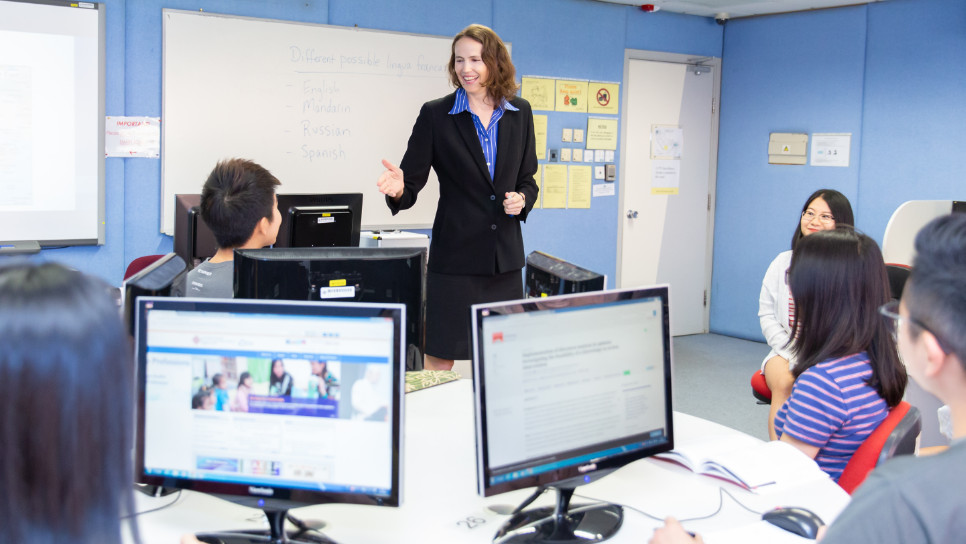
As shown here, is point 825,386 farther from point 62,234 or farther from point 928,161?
point 928,161

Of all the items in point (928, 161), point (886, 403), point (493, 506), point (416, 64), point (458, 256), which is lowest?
point (493, 506)

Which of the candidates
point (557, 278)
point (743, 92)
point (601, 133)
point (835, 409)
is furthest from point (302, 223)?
point (743, 92)

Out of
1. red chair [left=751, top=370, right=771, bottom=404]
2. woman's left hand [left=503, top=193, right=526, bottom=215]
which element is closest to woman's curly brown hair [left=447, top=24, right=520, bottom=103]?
woman's left hand [left=503, top=193, right=526, bottom=215]

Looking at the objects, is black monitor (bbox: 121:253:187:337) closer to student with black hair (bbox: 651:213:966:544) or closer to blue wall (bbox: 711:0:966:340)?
student with black hair (bbox: 651:213:966:544)

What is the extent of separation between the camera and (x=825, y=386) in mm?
1831

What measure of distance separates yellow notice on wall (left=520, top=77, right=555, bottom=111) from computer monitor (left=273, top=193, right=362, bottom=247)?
266 centimetres

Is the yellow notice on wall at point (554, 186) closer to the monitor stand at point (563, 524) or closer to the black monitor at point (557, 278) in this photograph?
the black monitor at point (557, 278)

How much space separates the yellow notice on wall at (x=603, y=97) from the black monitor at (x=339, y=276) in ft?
12.8

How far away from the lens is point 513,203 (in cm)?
291

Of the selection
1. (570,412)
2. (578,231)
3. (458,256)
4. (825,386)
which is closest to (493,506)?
(570,412)

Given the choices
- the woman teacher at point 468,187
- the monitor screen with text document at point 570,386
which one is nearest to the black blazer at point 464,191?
the woman teacher at point 468,187

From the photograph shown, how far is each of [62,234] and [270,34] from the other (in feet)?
4.67

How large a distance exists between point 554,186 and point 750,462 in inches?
155

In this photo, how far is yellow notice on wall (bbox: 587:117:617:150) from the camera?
224 inches
